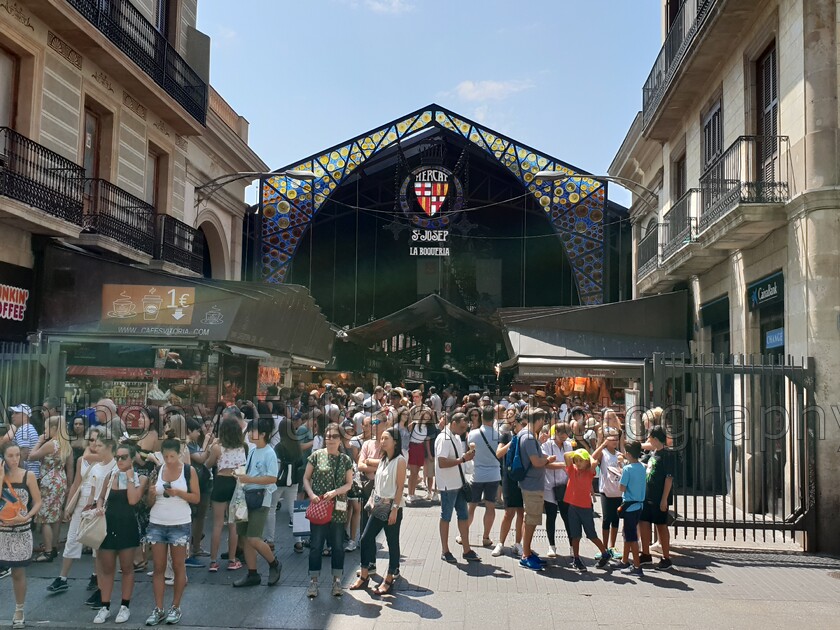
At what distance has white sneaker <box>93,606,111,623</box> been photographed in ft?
22.5

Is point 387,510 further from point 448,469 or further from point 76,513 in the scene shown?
point 76,513

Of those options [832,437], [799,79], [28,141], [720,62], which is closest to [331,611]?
[832,437]

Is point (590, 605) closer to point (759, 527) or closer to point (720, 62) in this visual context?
point (759, 527)

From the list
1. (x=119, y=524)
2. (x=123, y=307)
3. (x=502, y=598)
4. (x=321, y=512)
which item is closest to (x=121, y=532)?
(x=119, y=524)

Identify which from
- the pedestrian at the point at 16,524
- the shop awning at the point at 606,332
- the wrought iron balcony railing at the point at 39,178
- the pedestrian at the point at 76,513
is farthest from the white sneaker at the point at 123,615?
the shop awning at the point at 606,332

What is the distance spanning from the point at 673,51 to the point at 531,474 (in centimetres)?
1122

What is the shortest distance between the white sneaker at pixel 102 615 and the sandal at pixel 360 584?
2258mm

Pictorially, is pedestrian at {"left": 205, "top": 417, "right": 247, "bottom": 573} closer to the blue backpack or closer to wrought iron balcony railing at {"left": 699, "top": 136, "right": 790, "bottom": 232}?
the blue backpack

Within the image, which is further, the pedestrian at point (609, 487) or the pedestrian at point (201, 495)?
the pedestrian at point (609, 487)

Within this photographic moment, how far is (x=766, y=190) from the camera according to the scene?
11.8 m

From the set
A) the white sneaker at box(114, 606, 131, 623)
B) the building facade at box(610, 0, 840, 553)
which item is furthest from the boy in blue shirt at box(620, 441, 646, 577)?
the white sneaker at box(114, 606, 131, 623)

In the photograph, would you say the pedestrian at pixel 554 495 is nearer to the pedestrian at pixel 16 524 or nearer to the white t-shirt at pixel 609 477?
the white t-shirt at pixel 609 477

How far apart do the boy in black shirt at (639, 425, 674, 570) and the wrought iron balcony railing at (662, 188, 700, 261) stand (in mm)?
6003

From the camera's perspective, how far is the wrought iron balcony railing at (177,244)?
18.3m
